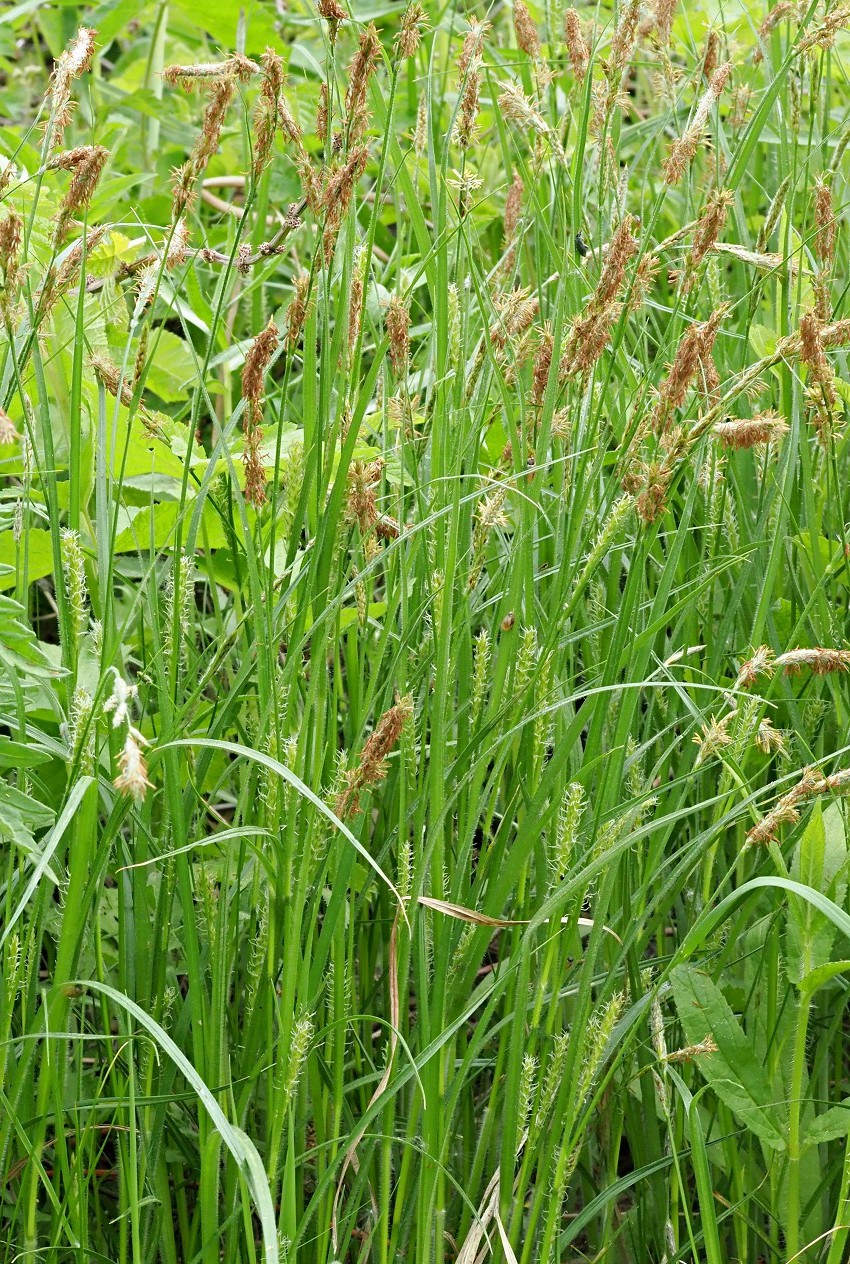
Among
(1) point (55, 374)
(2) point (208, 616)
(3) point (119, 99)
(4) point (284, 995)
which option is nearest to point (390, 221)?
(3) point (119, 99)

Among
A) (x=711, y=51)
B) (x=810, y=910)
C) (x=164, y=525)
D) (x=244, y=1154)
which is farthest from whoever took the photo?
(x=164, y=525)

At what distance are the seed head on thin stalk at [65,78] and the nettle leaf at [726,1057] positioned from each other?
0.83 meters

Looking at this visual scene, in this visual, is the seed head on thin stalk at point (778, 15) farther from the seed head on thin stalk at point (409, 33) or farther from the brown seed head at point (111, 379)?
the brown seed head at point (111, 379)

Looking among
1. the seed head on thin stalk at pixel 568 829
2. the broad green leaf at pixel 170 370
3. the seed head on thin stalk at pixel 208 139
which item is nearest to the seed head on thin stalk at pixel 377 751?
the seed head on thin stalk at pixel 568 829

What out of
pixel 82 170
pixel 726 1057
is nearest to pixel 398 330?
pixel 82 170

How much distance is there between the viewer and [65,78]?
99 cm

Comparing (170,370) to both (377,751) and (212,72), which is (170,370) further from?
(377,751)

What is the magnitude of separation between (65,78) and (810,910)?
866mm

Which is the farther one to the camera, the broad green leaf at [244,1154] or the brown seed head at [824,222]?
A: the brown seed head at [824,222]

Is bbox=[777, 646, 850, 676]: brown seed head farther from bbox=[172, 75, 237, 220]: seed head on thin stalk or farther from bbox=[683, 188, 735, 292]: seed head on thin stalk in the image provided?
bbox=[172, 75, 237, 220]: seed head on thin stalk

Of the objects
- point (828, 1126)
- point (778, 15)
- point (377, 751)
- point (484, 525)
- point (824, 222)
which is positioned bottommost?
point (828, 1126)

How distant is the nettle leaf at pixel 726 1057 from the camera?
1151 millimetres

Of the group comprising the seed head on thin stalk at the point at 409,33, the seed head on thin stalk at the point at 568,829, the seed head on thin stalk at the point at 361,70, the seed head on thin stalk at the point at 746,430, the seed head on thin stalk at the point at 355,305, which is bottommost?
the seed head on thin stalk at the point at 568,829

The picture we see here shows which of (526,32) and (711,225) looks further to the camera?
(526,32)
